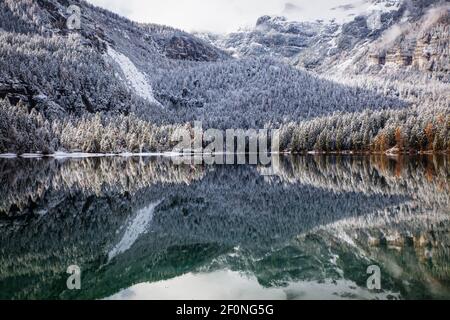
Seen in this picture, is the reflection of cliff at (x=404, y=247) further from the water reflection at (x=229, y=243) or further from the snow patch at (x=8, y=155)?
the snow patch at (x=8, y=155)

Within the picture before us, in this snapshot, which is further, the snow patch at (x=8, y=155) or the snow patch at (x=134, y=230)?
the snow patch at (x=8, y=155)

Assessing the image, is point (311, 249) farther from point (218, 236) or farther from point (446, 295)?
point (446, 295)

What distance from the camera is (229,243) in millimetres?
21141

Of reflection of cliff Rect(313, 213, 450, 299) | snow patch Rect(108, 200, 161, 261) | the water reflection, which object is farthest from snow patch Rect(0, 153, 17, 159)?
reflection of cliff Rect(313, 213, 450, 299)

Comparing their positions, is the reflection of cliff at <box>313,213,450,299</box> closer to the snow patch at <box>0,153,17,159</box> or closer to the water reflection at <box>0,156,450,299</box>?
the water reflection at <box>0,156,450,299</box>

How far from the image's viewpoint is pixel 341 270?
16.1 meters

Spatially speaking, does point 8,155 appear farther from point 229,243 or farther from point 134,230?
point 229,243

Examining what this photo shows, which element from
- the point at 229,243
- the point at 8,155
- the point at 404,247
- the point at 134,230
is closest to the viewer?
the point at 404,247

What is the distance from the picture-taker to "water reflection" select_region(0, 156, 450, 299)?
1473 centimetres

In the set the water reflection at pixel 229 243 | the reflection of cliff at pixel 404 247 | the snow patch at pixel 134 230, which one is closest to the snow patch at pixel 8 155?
Answer: the water reflection at pixel 229 243

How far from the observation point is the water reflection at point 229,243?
14.7 m

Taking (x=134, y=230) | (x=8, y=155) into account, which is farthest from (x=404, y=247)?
(x=8, y=155)

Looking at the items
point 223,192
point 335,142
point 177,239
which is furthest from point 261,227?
point 335,142

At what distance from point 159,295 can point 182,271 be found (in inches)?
116
